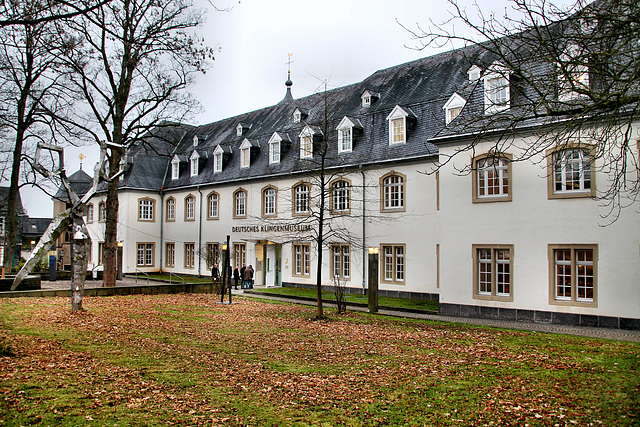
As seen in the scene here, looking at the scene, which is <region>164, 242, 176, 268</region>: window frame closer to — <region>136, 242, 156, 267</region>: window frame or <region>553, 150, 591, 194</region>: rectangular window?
<region>136, 242, 156, 267</region>: window frame

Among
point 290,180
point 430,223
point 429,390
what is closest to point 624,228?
point 430,223

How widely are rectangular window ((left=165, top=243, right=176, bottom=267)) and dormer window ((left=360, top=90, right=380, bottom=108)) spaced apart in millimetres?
18849

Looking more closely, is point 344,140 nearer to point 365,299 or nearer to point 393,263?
point 393,263

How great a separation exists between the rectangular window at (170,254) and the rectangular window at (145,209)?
8.48ft

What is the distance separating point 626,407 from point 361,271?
18672 millimetres

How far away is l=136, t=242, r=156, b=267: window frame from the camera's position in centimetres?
3931

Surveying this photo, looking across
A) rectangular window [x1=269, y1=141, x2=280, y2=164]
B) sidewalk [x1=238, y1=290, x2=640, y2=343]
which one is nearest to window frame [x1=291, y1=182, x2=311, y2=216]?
rectangular window [x1=269, y1=141, x2=280, y2=164]

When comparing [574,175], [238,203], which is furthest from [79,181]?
[574,175]

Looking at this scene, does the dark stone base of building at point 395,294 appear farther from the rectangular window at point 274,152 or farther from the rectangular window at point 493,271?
the rectangular window at point 274,152

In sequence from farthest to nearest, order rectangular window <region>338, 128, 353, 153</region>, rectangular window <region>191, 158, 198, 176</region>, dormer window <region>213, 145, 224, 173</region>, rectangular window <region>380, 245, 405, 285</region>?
rectangular window <region>191, 158, 198, 176</region> → dormer window <region>213, 145, 224, 173</region> → rectangular window <region>338, 128, 353, 153</region> → rectangular window <region>380, 245, 405, 285</region>

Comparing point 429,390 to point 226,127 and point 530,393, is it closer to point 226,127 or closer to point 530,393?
point 530,393

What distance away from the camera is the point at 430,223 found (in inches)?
919

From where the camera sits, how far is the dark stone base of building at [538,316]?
52.0 ft

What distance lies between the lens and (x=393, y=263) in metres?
24.8
